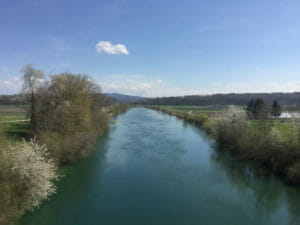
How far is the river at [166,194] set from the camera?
949 centimetres

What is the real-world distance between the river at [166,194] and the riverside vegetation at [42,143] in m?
1.15

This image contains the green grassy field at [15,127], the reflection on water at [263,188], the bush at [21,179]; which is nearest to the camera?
the bush at [21,179]

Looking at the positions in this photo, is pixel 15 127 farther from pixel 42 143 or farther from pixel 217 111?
pixel 217 111

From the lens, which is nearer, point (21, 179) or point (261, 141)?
point (21, 179)

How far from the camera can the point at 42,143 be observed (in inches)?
539

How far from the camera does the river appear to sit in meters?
9.49

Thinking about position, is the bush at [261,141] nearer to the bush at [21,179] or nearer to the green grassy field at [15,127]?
the bush at [21,179]

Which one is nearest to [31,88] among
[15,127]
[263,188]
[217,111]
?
[15,127]

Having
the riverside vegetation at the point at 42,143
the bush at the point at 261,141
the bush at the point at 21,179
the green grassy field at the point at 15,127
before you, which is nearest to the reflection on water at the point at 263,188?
the bush at the point at 261,141

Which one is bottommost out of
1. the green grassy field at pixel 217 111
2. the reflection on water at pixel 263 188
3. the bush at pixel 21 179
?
the reflection on water at pixel 263 188

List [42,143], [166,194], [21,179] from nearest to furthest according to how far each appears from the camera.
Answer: [21,179]
[166,194]
[42,143]

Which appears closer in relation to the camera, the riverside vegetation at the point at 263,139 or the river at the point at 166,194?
the river at the point at 166,194

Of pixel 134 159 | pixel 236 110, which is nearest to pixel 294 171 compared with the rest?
pixel 236 110

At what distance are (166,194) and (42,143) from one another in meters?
9.36
